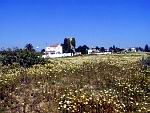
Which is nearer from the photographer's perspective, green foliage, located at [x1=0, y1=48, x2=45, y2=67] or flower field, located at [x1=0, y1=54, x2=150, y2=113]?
flower field, located at [x1=0, y1=54, x2=150, y2=113]

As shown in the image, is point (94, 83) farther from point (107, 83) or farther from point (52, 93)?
point (52, 93)

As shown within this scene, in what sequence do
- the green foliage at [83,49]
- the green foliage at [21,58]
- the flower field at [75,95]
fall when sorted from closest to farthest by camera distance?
the flower field at [75,95] < the green foliage at [21,58] < the green foliage at [83,49]

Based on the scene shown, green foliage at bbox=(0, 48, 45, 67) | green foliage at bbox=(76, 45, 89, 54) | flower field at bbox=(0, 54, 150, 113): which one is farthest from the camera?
green foliage at bbox=(76, 45, 89, 54)

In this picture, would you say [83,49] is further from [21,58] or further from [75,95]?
[75,95]

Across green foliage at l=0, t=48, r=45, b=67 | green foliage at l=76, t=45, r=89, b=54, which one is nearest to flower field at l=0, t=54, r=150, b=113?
green foliage at l=0, t=48, r=45, b=67

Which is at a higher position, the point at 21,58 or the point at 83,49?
the point at 83,49

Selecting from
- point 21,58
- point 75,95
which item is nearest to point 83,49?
point 21,58

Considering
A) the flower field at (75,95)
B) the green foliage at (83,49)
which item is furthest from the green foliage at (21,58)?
the green foliage at (83,49)

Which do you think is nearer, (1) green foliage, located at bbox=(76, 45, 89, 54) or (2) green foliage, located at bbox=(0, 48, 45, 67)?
(2) green foliage, located at bbox=(0, 48, 45, 67)

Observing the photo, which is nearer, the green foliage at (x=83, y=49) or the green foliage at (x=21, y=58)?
the green foliage at (x=21, y=58)

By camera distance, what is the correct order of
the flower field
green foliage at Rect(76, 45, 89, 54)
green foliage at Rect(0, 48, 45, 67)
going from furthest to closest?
green foliage at Rect(76, 45, 89, 54) < green foliage at Rect(0, 48, 45, 67) < the flower field

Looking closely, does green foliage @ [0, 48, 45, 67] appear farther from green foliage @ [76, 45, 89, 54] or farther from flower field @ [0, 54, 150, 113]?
green foliage @ [76, 45, 89, 54]

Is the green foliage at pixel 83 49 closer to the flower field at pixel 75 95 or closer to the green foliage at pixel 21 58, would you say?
the green foliage at pixel 21 58

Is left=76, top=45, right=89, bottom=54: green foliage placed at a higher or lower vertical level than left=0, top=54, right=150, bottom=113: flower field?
higher
